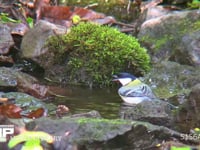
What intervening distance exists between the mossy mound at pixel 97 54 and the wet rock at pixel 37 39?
0.53ft

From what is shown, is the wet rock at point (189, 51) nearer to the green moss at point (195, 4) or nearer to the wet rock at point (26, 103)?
the green moss at point (195, 4)

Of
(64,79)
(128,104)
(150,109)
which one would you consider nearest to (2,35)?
(64,79)

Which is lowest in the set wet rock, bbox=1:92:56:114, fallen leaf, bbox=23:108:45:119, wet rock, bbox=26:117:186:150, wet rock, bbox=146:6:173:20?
wet rock, bbox=146:6:173:20

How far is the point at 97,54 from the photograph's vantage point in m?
7.81

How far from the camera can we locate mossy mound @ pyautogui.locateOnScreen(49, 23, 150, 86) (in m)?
7.78

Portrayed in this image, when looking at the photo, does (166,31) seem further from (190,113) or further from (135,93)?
(190,113)

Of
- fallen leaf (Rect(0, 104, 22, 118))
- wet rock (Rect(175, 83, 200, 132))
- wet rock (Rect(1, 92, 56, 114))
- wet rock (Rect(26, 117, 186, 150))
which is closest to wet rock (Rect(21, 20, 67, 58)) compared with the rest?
wet rock (Rect(1, 92, 56, 114))

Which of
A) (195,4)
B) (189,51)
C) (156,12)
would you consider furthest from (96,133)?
(195,4)

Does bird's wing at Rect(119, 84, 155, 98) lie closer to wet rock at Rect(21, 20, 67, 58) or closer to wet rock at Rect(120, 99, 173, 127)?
wet rock at Rect(120, 99, 173, 127)

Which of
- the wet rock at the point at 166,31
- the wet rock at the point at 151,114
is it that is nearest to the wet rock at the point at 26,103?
the wet rock at the point at 151,114

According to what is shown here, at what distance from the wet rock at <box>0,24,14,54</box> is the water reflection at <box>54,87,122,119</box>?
1393 millimetres

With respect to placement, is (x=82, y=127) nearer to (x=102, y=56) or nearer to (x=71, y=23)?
(x=102, y=56)

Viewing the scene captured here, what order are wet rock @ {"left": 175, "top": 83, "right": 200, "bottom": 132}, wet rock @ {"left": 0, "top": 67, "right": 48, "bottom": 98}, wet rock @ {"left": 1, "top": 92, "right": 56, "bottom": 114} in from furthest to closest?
wet rock @ {"left": 0, "top": 67, "right": 48, "bottom": 98} < wet rock @ {"left": 1, "top": 92, "right": 56, "bottom": 114} < wet rock @ {"left": 175, "top": 83, "right": 200, "bottom": 132}

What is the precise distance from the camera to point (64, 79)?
7875 millimetres
